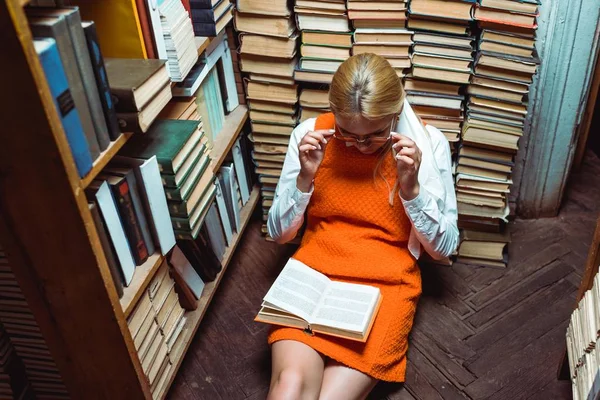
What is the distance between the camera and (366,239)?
187 centimetres

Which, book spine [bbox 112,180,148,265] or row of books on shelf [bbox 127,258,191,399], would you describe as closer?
book spine [bbox 112,180,148,265]

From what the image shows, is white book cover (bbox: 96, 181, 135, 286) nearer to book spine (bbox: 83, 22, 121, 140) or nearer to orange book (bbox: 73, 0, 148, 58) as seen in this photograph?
book spine (bbox: 83, 22, 121, 140)

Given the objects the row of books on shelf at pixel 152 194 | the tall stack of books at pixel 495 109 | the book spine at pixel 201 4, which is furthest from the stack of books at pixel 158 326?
the tall stack of books at pixel 495 109

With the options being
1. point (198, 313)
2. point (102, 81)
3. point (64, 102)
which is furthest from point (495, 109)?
point (64, 102)

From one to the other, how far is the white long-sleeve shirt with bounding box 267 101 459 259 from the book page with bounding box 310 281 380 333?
0.23m

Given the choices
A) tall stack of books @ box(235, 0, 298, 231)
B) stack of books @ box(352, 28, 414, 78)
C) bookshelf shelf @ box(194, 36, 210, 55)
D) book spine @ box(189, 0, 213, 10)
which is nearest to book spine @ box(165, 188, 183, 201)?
bookshelf shelf @ box(194, 36, 210, 55)

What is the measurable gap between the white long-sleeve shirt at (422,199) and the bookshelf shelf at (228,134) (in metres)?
0.27

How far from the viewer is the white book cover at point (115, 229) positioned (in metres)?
1.42

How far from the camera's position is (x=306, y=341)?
5.63 feet

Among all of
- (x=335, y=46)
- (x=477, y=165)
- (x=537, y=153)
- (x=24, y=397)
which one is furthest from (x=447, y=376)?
(x=24, y=397)

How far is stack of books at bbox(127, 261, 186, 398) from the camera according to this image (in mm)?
1658

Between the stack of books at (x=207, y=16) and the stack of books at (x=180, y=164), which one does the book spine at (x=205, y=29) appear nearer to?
the stack of books at (x=207, y=16)

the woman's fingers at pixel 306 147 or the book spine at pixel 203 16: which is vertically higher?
the book spine at pixel 203 16

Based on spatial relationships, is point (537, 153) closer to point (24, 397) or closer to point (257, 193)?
point (257, 193)
